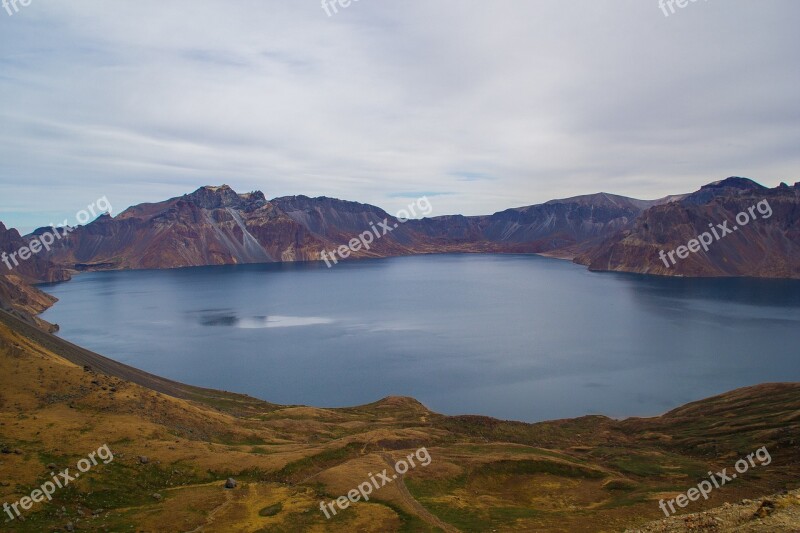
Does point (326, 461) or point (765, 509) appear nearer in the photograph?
point (765, 509)

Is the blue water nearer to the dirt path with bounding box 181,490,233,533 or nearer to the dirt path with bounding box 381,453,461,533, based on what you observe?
the dirt path with bounding box 381,453,461,533

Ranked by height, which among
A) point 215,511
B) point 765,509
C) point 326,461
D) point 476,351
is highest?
point 765,509

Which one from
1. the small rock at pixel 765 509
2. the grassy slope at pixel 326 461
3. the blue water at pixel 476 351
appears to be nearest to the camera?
the small rock at pixel 765 509

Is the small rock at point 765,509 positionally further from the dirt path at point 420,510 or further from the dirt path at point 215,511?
the dirt path at point 215,511

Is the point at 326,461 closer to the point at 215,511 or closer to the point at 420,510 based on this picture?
the point at 420,510

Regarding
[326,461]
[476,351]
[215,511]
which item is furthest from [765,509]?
[476,351]

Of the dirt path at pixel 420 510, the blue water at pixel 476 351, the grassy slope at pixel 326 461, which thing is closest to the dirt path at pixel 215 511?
the grassy slope at pixel 326 461

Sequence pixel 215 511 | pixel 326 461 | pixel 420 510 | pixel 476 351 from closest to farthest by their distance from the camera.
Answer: pixel 215 511, pixel 420 510, pixel 326 461, pixel 476 351

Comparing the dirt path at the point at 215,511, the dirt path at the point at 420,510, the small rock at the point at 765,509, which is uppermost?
the small rock at the point at 765,509
